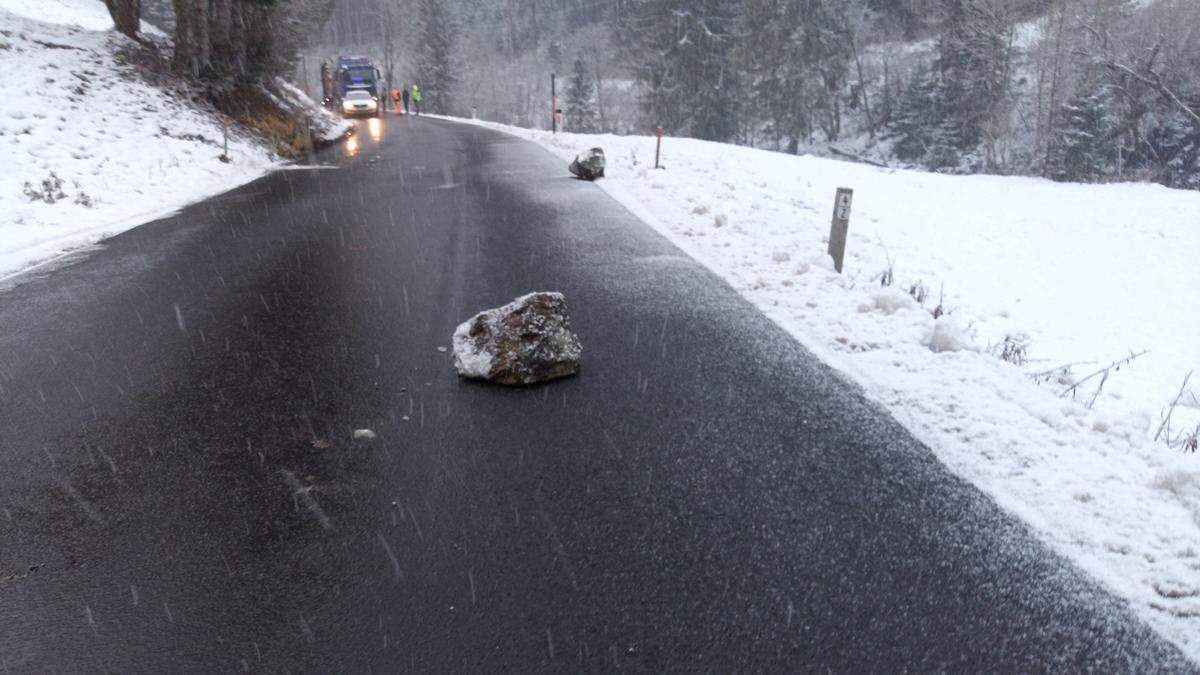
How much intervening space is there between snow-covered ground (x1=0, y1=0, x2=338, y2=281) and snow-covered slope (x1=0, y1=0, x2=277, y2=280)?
0.08ft

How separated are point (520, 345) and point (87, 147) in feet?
42.8

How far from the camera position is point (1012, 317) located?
10.1 meters

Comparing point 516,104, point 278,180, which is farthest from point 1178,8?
point 516,104

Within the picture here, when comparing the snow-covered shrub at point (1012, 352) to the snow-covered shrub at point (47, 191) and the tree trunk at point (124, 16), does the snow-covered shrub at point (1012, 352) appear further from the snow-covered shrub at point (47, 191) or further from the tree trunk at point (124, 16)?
the tree trunk at point (124, 16)

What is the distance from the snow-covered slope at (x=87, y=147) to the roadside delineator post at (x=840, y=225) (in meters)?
9.33

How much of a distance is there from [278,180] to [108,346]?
11.0m

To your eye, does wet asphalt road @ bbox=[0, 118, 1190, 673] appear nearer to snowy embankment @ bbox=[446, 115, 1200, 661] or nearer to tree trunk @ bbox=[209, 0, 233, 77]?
snowy embankment @ bbox=[446, 115, 1200, 661]

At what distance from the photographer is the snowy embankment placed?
3490 millimetres

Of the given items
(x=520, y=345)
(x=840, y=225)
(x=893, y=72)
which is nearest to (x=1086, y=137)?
(x=893, y=72)

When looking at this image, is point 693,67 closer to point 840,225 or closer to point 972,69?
point 972,69

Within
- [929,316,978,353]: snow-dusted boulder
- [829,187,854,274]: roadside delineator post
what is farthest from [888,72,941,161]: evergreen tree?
[929,316,978,353]: snow-dusted boulder

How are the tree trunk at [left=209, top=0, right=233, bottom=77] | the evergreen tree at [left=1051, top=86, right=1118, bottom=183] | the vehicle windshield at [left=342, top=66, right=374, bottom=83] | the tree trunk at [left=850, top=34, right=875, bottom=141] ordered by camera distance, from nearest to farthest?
1. the tree trunk at [left=209, top=0, right=233, bottom=77]
2. the evergreen tree at [left=1051, top=86, right=1118, bottom=183]
3. the vehicle windshield at [left=342, top=66, right=374, bottom=83]
4. the tree trunk at [left=850, top=34, right=875, bottom=141]

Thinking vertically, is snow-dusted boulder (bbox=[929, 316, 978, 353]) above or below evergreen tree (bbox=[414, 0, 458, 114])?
below

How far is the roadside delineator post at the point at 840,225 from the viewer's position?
26.0 feet
